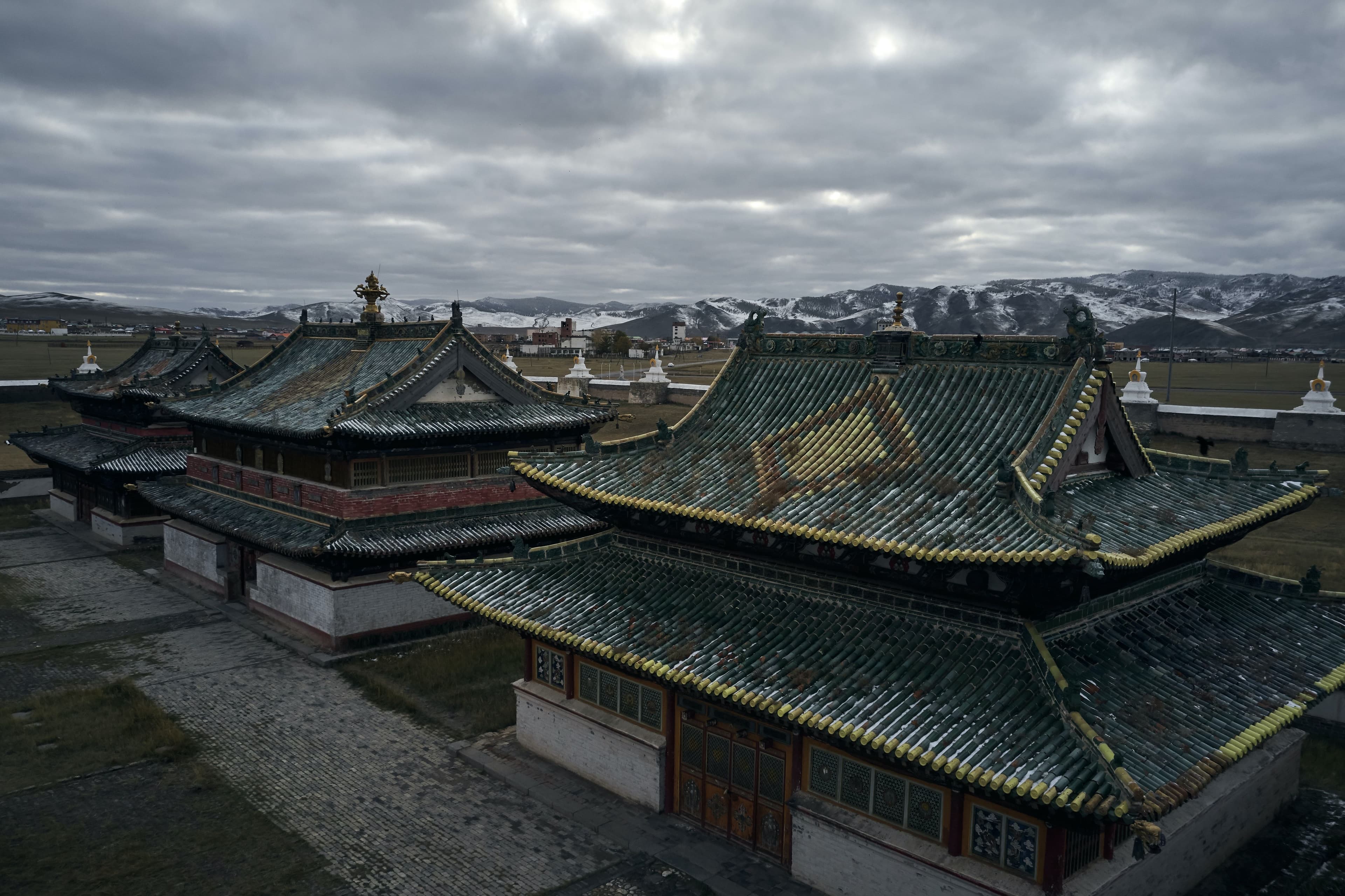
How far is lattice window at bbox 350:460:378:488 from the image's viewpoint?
2539 centimetres

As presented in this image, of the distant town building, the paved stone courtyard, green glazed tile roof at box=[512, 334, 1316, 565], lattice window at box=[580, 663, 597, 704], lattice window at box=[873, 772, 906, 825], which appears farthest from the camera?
the distant town building

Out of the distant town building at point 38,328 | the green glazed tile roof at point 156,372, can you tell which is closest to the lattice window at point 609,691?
the green glazed tile roof at point 156,372

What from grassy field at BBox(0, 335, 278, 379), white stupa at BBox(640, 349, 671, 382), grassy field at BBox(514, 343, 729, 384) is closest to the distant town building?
grassy field at BBox(0, 335, 278, 379)

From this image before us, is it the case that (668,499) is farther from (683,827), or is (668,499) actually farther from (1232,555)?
(1232,555)

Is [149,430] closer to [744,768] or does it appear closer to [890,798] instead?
[744,768]

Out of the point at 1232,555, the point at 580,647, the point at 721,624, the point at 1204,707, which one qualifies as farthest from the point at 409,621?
the point at 1232,555

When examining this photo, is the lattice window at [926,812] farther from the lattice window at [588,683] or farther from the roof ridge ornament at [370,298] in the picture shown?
the roof ridge ornament at [370,298]

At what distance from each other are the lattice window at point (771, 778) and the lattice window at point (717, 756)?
2.32 feet

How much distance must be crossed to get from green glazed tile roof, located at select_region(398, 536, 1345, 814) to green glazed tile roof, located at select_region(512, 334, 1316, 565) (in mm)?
1508

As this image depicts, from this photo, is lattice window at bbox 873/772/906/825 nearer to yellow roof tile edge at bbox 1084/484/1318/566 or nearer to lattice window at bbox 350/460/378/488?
yellow roof tile edge at bbox 1084/484/1318/566

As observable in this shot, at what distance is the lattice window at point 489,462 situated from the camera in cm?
2827

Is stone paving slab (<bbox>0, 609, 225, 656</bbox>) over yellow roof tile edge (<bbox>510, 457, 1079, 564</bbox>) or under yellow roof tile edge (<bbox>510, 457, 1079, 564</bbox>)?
under

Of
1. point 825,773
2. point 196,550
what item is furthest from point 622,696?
point 196,550

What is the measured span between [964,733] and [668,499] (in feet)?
20.6
